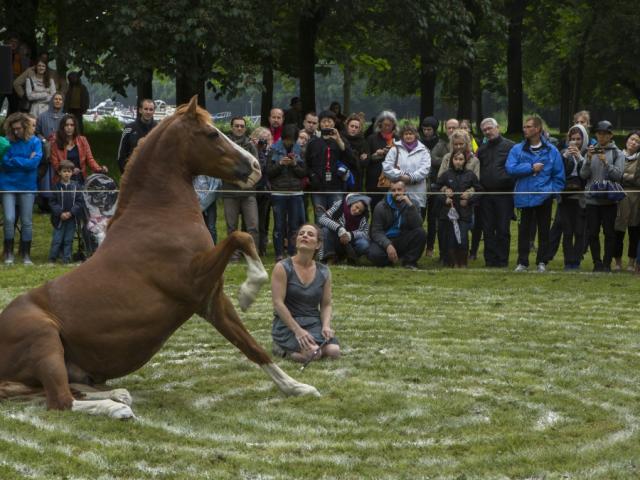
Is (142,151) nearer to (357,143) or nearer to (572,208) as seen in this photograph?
(572,208)

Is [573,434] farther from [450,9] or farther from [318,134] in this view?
[450,9]

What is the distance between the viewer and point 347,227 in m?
18.4

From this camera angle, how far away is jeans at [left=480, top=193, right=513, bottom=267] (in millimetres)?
18109

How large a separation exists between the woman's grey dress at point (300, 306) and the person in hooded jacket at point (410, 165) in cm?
702

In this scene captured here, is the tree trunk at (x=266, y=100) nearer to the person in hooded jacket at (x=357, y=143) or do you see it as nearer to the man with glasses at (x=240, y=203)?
the person in hooded jacket at (x=357, y=143)

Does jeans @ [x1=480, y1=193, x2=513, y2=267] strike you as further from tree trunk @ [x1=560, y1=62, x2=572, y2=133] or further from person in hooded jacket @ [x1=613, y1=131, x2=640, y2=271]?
tree trunk @ [x1=560, y1=62, x2=572, y2=133]

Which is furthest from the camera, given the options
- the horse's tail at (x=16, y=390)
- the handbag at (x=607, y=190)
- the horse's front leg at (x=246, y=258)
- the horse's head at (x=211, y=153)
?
the handbag at (x=607, y=190)

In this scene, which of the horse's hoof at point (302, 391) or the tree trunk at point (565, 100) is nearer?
the horse's hoof at point (302, 391)

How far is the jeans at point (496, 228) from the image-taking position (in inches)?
713

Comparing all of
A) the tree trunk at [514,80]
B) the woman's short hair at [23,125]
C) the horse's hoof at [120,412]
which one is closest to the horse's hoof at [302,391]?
the horse's hoof at [120,412]

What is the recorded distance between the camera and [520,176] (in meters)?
17.8

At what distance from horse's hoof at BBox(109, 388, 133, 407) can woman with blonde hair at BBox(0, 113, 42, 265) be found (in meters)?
9.20

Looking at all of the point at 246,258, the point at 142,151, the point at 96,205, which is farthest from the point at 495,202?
the point at 246,258

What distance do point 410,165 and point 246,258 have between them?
970 cm
